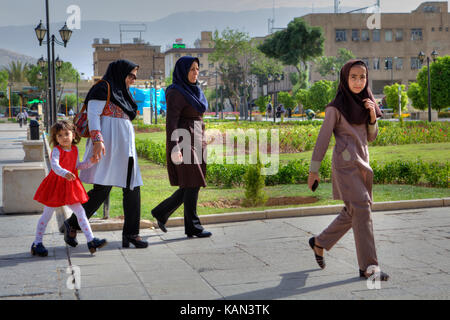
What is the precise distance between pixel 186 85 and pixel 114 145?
1.04m

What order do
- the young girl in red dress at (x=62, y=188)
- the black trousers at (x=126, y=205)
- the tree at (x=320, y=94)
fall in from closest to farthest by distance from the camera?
the young girl in red dress at (x=62, y=188), the black trousers at (x=126, y=205), the tree at (x=320, y=94)

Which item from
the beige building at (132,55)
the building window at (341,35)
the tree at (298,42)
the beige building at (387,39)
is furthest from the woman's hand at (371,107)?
the beige building at (132,55)

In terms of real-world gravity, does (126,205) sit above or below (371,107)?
below

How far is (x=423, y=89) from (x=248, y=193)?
33.2m

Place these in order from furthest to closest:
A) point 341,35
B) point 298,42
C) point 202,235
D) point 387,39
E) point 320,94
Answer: point 387,39 → point 341,35 → point 298,42 → point 320,94 → point 202,235

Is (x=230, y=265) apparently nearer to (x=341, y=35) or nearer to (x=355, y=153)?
(x=355, y=153)

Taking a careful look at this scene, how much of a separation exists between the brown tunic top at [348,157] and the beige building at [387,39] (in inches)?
3146

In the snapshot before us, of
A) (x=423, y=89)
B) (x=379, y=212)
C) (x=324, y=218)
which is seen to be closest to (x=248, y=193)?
(x=324, y=218)

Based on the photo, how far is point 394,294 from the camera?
4.46m

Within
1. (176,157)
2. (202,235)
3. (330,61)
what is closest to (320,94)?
(330,61)

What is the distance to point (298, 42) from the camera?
216 feet

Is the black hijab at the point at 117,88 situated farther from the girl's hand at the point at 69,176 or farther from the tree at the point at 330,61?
the tree at the point at 330,61

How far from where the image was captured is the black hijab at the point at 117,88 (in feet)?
19.8

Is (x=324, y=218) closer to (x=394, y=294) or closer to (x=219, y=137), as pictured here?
(x=394, y=294)
